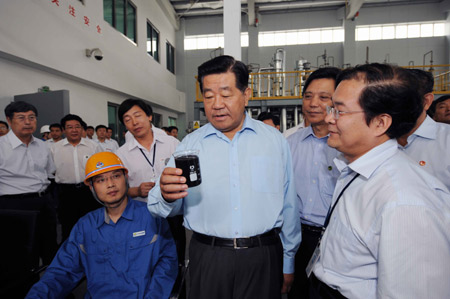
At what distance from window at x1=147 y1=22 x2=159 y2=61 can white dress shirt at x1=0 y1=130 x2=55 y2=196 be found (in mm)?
7880

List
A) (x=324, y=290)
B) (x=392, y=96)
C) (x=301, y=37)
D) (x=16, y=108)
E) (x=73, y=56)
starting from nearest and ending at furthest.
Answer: (x=392, y=96) → (x=324, y=290) → (x=16, y=108) → (x=73, y=56) → (x=301, y=37)

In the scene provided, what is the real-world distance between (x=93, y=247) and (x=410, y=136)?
2.08 metres

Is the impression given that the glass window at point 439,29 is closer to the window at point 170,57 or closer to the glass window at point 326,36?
the glass window at point 326,36

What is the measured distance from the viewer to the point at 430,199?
0.72 metres

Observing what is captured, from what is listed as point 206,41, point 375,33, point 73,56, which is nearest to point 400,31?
point 375,33

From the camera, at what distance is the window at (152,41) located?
966 cm

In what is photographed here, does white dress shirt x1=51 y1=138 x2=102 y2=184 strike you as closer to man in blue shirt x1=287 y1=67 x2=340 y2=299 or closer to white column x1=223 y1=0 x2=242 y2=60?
white column x1=223 y1=0 x2=242 y2=60

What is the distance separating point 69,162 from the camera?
3.34m

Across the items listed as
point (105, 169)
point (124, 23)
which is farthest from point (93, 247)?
point (124, 23)

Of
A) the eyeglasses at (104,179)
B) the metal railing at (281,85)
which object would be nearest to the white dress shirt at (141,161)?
the eyeglasses at (104,179)

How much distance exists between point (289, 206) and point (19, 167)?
2750 mm

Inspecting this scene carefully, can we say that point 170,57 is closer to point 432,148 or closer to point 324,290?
point 432,148

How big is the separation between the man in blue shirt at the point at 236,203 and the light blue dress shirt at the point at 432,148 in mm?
843

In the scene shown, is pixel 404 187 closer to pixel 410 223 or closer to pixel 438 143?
pixel 410 223
